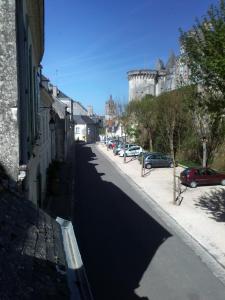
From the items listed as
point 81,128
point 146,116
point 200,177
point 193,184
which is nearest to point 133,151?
point 146,116

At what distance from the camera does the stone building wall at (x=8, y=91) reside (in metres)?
7.90

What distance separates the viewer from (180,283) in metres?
11.8

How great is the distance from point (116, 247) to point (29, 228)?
924 centimetres

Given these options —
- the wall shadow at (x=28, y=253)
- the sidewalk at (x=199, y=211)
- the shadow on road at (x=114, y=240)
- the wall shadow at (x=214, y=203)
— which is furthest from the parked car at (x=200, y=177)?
the wall shadow at (x=28, y=253)

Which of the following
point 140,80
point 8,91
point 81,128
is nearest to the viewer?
point 8,91

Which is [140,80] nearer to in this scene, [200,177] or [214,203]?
[200,177]

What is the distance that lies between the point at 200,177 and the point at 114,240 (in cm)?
1350

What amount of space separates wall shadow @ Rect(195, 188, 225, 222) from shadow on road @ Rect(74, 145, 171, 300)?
301 centimetres

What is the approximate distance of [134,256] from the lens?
14.1 m

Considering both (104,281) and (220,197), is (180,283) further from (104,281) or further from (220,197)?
(220,197)

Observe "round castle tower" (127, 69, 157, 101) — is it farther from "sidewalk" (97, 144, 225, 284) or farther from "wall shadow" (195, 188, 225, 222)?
"wall shadow" (195, 188, 225, 222)

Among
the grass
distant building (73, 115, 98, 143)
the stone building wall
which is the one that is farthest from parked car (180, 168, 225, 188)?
distant building (73, 115, 98, 143)

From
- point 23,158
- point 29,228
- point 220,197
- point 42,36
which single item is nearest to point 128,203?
point 220,197

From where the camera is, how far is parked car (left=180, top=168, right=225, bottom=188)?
27938mm
